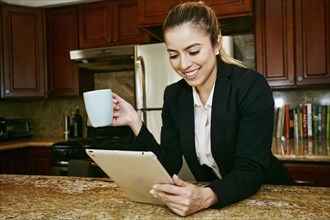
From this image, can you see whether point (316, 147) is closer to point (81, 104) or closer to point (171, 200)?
point (171, 200)

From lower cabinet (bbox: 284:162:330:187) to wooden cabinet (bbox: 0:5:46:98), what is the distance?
2.49 meters

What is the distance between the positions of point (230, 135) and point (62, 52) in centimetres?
269

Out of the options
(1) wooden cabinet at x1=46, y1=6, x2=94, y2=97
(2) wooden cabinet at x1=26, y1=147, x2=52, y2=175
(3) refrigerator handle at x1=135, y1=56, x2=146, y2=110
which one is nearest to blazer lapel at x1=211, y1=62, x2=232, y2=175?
(3) refrigerator handle at x1=135, y1=56, x2=146, y2=110

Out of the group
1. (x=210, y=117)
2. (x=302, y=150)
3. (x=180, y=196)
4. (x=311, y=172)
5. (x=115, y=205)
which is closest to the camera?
(x=180, y=196)

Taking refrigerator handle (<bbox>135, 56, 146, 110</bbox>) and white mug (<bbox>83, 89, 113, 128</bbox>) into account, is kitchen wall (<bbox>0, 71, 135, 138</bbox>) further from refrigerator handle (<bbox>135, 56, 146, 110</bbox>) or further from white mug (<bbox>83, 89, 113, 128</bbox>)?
white mug (<bbox>83, 89, 113, 128</bbox>)

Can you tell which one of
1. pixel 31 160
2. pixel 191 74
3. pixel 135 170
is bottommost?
pixel 31 160

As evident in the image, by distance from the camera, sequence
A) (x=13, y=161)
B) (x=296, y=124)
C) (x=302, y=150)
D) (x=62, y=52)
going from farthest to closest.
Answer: (x=62, y=52)
(x=13, y=161)
(x=296, y=124)
(x=302, y=150)

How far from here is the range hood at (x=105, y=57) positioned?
9.62 feet

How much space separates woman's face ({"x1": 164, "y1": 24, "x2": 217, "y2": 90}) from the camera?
3.20ft

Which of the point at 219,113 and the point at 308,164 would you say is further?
the point at 308,164

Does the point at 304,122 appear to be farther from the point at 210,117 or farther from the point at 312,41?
the point at 210,117

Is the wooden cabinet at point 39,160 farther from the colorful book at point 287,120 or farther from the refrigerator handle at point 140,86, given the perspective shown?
the colorful book at point 287,120

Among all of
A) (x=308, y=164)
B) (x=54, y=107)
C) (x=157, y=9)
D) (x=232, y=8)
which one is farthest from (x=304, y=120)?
(x=54, y=107)

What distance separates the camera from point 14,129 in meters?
3.35
